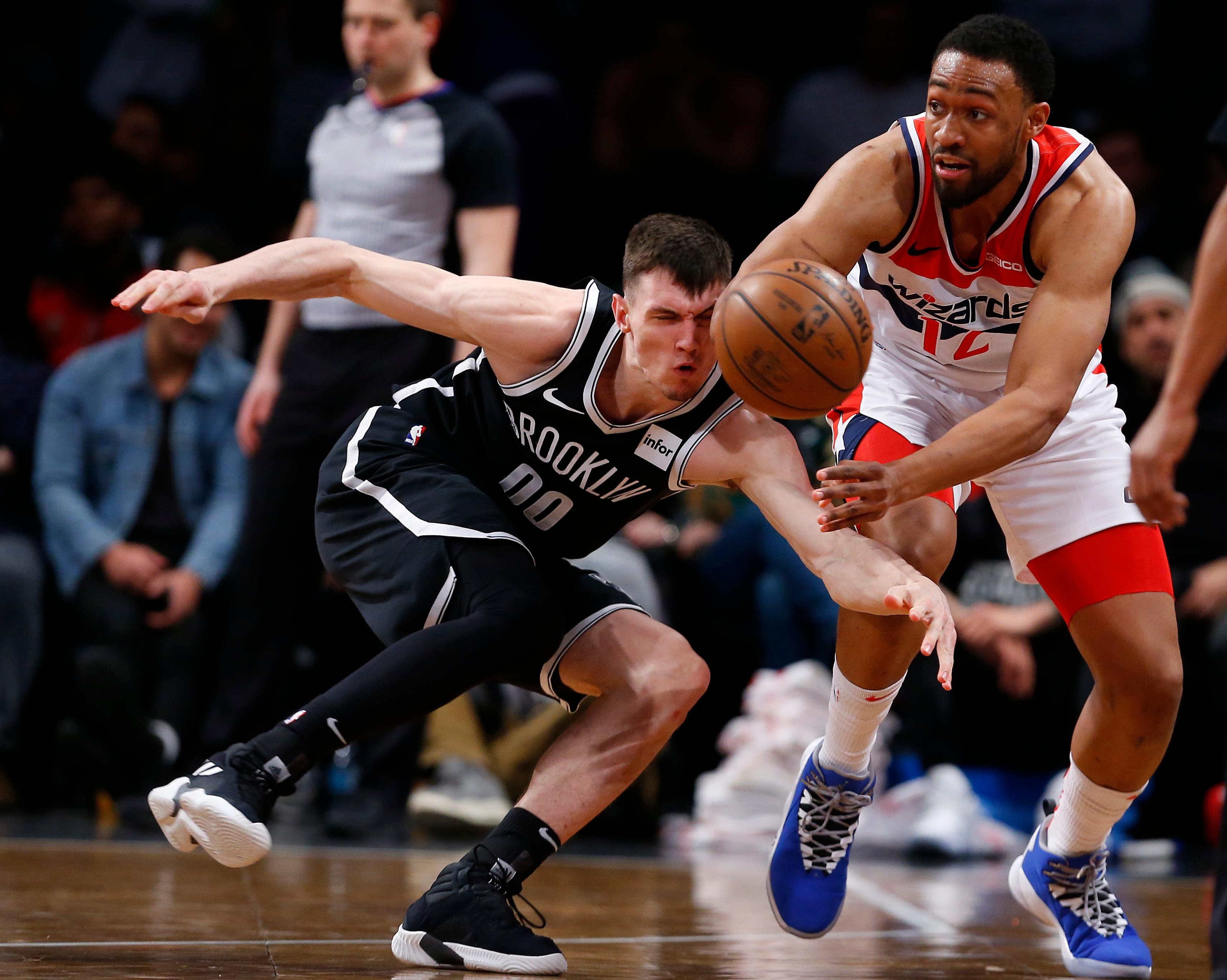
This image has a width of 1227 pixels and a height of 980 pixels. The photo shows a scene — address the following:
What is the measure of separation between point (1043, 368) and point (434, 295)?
4.33 feet

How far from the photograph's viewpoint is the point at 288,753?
9.91 ft

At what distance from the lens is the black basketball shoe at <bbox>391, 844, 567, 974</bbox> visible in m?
3.11

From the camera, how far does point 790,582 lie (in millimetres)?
5914

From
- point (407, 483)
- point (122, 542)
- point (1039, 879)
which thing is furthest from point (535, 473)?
point (122, 542)

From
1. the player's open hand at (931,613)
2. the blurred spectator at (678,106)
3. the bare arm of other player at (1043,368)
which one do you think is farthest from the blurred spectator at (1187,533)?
the player's open hand at (931,613)

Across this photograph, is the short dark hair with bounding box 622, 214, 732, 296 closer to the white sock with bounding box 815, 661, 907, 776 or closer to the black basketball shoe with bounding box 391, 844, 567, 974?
the white sock with bounding box 815, 661, 907, 776

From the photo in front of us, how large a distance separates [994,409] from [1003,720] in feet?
11.0

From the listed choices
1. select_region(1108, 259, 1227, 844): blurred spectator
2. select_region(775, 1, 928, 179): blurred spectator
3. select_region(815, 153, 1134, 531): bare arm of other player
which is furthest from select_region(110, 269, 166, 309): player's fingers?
select_region(775, 1, 928, 179): blurred spectator

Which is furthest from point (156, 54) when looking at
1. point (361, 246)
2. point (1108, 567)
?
point (1108, 567)

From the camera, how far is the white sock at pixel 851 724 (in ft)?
11.6

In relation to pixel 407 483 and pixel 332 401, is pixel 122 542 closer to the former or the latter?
pixel 332 401

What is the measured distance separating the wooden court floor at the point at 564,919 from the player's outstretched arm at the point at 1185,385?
1.14 m

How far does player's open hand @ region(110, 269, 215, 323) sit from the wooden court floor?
128cm

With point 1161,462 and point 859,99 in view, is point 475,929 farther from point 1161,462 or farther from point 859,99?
point 859,99
